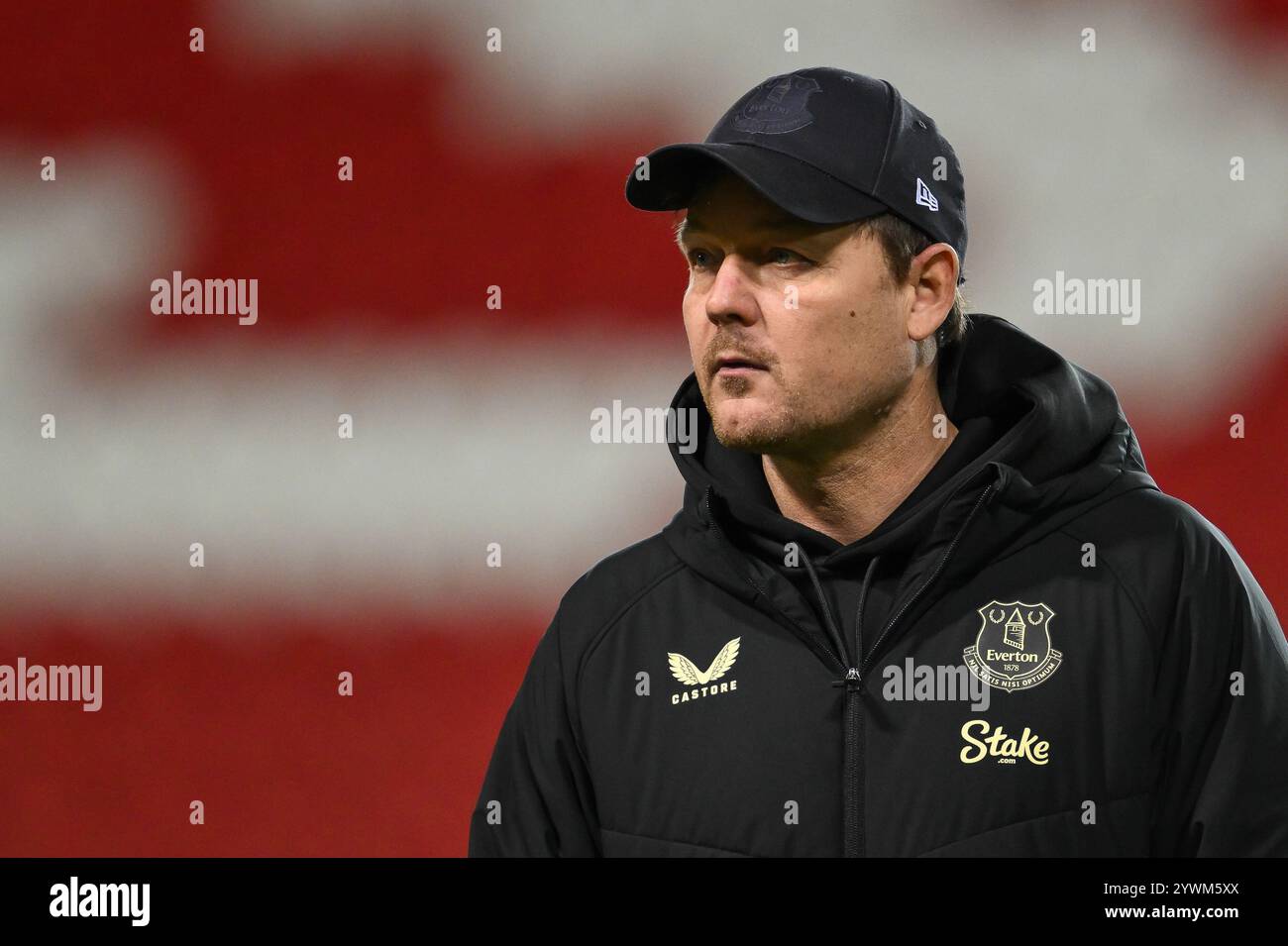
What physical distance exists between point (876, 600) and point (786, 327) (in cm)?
22

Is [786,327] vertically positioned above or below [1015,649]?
above

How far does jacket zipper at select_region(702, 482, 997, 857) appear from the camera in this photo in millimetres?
965

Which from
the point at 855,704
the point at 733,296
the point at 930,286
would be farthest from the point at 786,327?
the point at 855,704

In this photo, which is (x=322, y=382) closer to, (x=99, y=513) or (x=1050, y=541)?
(x=99, y=513)

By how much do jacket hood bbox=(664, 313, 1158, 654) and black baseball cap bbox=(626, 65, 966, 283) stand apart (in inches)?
4.6

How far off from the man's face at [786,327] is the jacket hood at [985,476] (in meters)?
0.07

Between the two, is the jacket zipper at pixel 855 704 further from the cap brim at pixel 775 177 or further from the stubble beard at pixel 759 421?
the cap brim at pixel 775 177

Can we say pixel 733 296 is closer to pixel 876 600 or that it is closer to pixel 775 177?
pixel 775 177

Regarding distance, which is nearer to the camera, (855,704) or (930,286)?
(855,704)

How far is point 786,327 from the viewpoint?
41.3 inches

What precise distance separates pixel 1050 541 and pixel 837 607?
0.17 metres

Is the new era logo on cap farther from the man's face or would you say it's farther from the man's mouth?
the man's mouth

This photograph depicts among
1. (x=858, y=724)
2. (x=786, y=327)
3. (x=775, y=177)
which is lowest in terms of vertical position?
(x=858, y=724)

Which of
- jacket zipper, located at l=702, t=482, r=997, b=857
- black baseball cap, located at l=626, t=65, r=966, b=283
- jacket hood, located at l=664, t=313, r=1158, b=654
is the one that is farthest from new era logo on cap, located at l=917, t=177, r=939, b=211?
jacket zipper, located at l=702, t=482, r=997, b=857
